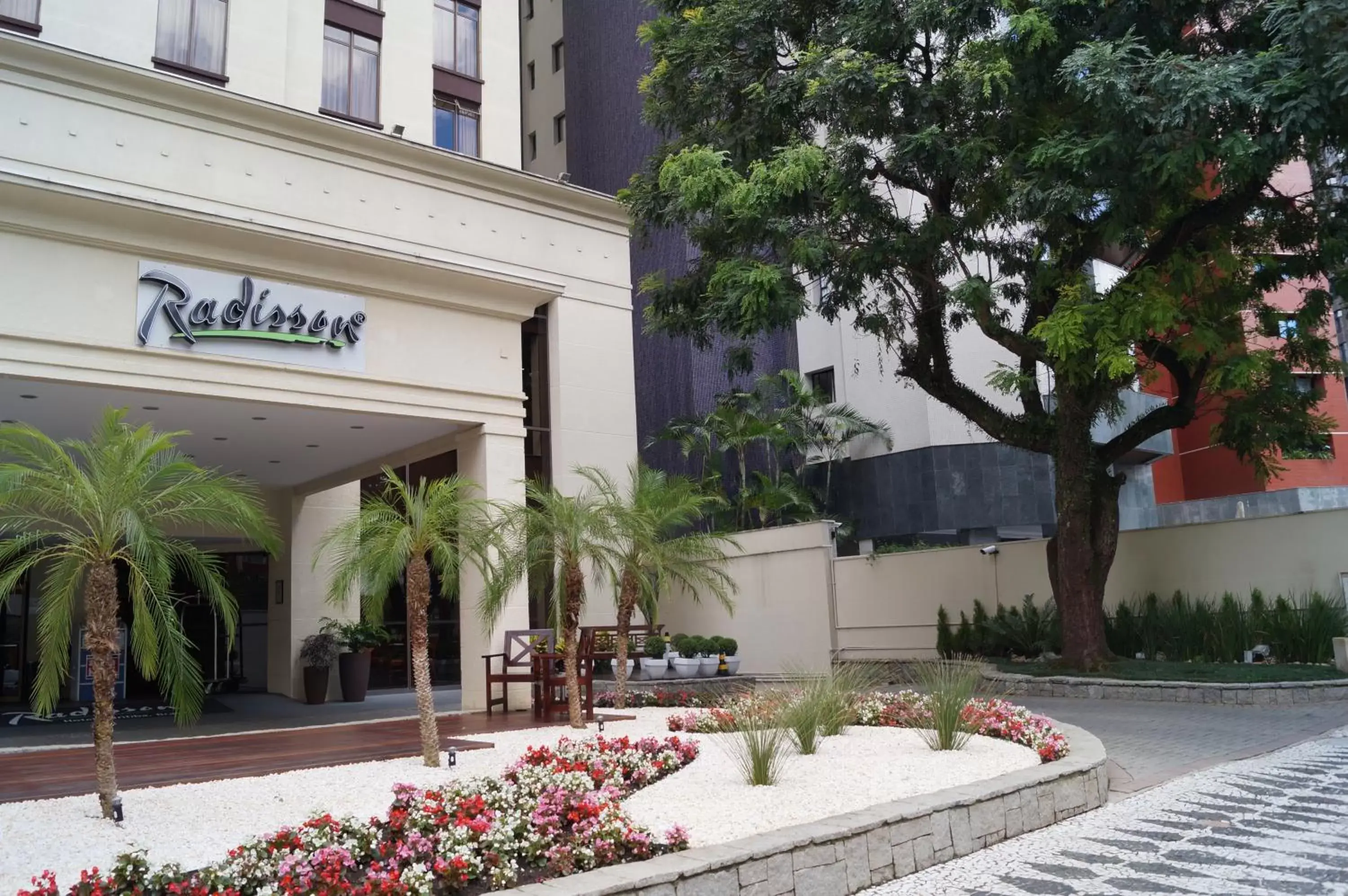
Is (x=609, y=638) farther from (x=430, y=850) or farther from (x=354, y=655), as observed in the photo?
(x=430, y=850)

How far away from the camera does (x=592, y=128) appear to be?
103 feet

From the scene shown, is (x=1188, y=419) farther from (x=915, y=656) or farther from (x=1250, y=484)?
(x=1250, y=484)

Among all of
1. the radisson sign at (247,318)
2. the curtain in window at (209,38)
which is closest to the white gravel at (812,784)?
the radisson sign at (247,318)

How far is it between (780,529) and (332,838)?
15.5 meters

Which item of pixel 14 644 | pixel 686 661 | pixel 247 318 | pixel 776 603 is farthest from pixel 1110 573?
pixel 14 644

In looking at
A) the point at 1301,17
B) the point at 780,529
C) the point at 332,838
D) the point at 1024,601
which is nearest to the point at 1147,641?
the point at 1024,601

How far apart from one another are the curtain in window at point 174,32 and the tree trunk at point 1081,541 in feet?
48.7

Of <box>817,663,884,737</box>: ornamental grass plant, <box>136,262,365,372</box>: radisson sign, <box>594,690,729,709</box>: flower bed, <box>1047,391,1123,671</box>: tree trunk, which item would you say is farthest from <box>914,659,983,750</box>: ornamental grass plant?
<box>136,262,365,372</box>: radisson sign

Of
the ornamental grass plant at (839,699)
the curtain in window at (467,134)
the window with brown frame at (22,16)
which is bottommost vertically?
the ornamental grass plant at (839,699)

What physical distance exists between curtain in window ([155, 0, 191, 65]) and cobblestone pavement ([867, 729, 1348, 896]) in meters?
16.8

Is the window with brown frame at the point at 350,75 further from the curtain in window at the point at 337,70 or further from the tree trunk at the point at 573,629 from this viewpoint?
the tree trunk at the point at 573,629

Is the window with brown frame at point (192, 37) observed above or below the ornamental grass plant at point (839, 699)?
above

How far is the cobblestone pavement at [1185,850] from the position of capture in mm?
5355

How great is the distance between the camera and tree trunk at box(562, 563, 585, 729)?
10633 mm
